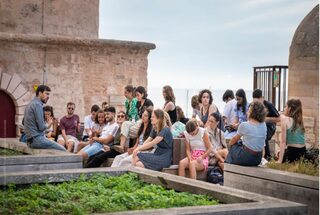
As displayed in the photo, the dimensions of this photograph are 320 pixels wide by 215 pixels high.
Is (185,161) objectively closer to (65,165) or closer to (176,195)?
(65,165)

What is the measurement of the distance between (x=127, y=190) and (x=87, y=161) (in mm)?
4653

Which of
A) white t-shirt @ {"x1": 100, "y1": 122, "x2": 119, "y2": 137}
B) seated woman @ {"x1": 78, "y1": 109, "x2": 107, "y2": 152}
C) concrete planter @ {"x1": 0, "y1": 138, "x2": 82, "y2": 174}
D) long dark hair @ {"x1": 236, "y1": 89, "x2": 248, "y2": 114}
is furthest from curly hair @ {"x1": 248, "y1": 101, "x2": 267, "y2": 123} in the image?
seated woman @ {"x1": 78, "y1": 109, "x2": 107, "y2": 152}

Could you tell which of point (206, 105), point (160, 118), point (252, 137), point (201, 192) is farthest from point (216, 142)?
point (201, 192)

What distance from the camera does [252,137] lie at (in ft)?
34.0

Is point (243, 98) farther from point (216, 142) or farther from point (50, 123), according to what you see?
point (50, 123)

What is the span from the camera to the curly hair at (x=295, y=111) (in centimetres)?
1080

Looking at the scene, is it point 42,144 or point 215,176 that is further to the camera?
point 42,144

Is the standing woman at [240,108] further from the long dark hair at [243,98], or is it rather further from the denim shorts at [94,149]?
the denim shorts at [94,149]

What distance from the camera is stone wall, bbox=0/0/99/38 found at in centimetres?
2342

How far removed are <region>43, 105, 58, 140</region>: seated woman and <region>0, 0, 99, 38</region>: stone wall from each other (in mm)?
Result: 7750

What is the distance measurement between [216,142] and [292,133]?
2.02 metres

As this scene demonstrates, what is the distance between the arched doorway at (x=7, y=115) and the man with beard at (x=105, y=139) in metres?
9.40

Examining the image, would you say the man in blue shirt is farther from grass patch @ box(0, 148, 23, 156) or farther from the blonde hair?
the blonde hair

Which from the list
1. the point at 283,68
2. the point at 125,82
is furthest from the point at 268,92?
the point at 125,82
